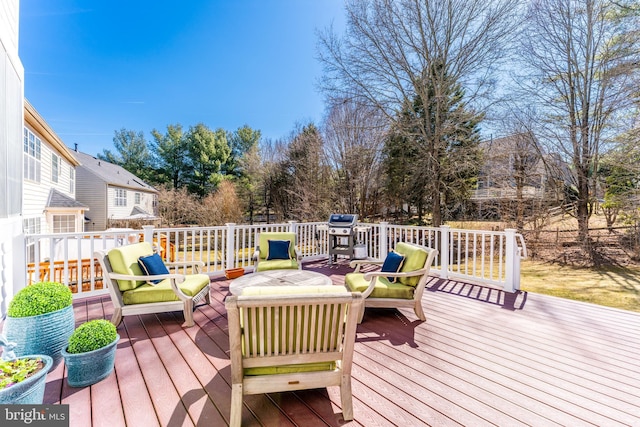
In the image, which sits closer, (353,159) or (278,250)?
(278,250)

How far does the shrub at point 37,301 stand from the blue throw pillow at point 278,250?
Result: 2.74 metres

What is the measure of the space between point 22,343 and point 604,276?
32.9 feet

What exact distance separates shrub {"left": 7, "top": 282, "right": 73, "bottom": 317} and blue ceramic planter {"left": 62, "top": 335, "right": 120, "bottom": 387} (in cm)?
51

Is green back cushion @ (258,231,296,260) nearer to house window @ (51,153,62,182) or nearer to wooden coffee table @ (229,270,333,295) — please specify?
wooden coffee table @ (229,270,333,295)

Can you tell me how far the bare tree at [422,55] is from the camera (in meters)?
7.68

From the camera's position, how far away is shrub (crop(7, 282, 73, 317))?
220 centimetres

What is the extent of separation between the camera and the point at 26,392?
1.49 metres

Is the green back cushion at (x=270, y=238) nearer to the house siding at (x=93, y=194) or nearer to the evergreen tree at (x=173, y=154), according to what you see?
the house siding at (x=93, y=194)

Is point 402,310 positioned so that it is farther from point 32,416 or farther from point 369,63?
point 369,63

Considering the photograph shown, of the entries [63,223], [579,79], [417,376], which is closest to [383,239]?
[417,376]

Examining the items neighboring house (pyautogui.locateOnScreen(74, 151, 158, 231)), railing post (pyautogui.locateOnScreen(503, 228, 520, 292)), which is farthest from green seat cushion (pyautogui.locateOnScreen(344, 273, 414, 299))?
neighboring house (pyautogui.locateOnScreen(74, 151, 158, 231))

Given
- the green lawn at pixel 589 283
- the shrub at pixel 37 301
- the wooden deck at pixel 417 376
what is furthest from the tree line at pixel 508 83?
the shrub at pixel 37 301

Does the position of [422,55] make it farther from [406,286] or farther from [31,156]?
[31,156]

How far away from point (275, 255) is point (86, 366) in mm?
2956
